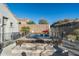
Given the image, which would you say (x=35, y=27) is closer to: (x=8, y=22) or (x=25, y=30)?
(x=25, y=30)

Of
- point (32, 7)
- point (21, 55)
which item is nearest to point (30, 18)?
point (32, 7)

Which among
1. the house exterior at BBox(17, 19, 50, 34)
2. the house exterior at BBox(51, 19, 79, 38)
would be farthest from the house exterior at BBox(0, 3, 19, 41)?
the house exterior at BBox(51, 19, 79, 38)

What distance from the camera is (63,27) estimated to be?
7.21m

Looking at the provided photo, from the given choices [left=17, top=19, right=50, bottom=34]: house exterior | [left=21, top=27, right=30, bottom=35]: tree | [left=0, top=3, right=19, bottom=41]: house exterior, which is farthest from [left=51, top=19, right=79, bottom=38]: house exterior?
[left=0, top=3, right=19, bottom=41]: house exterior

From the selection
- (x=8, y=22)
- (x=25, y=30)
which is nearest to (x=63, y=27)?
(x=25, y=30)

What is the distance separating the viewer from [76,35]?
720 centimetres

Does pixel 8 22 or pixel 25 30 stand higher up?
pixel 8 22

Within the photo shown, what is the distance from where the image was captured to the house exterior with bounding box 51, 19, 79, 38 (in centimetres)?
720

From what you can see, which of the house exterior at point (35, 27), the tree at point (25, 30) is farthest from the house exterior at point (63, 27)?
the tree at point (25, 30)

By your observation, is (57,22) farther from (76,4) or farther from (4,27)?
(4,27)

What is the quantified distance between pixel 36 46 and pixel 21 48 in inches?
10.0

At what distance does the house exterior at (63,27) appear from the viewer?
7199mm

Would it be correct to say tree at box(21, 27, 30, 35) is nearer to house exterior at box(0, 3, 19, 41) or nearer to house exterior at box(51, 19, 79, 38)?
house exterior at box(0, 3, 19, 41)

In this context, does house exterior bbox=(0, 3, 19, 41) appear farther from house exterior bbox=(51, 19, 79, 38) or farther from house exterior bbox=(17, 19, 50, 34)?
house exterior bbox=(51, 19, 79, 38)
